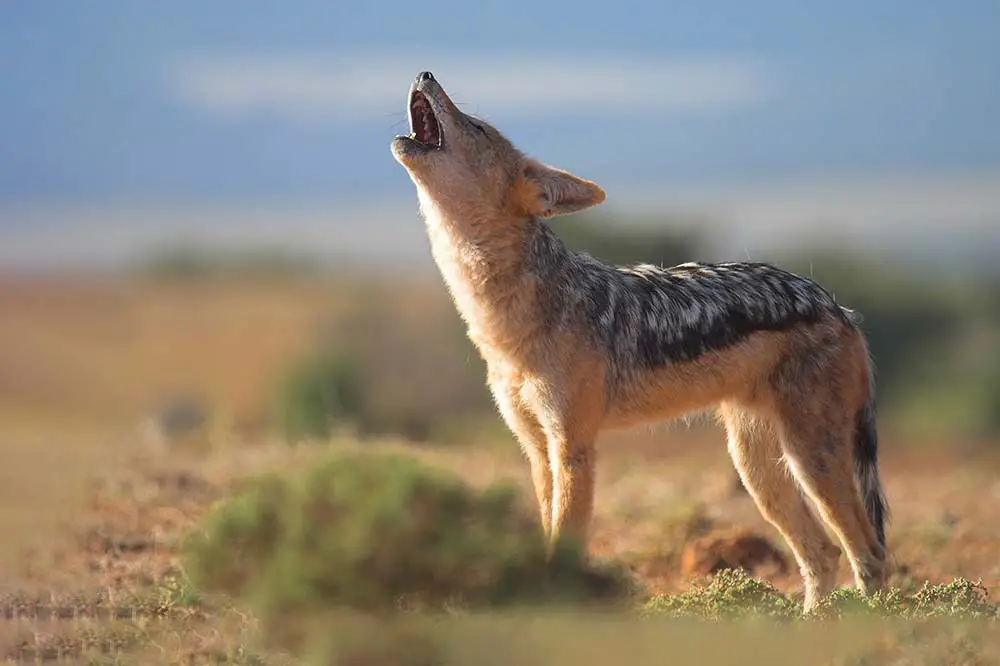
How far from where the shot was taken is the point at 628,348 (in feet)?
28.9

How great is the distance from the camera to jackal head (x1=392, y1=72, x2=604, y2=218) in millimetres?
8539

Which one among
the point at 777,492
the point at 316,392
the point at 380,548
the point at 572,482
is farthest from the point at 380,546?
the point at 316,392

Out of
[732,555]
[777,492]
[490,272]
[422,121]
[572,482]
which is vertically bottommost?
[732,555]

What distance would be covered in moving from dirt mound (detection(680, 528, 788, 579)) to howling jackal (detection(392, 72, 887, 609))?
622mm

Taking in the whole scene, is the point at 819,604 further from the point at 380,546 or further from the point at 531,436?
the point at 380,546

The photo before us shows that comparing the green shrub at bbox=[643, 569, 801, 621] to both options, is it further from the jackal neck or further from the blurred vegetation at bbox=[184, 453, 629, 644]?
the jackal neck

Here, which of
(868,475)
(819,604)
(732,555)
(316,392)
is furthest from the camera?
(316,392)

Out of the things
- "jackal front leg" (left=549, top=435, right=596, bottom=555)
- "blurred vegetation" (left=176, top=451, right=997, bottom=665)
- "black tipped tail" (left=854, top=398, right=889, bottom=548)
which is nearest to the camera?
"blurred vegetation" (left=176, top=451, right=997, bottom=665)

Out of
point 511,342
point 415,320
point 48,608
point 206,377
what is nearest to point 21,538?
point 48,608

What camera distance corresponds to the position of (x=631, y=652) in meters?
6.12

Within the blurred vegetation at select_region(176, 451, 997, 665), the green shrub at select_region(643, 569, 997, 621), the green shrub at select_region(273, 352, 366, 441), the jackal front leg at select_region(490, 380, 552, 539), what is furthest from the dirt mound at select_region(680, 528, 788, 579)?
the green shrub at select_region(273, 352, 366, 441)

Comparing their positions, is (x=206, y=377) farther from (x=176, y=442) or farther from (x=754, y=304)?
(x=754, y=304)

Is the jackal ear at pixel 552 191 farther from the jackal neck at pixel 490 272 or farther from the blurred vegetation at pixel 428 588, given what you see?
the blurred vegetation at pixel 428 588

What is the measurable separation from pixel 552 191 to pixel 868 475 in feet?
9.42
